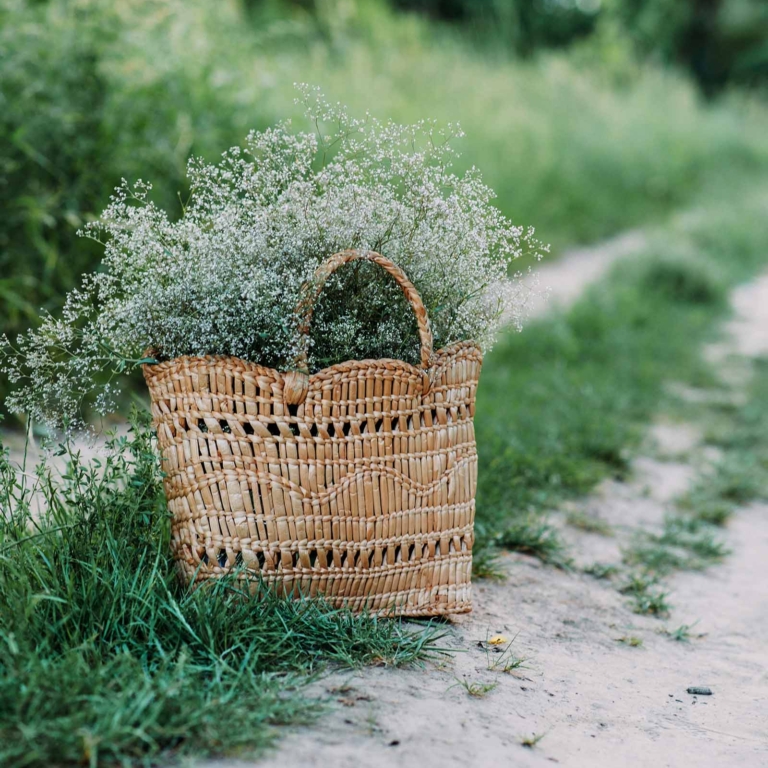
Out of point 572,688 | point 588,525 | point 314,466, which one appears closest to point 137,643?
point 314,466

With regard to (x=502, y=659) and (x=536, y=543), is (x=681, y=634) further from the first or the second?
(x=502, y=659)

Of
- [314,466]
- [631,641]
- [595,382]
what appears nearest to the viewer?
[314,466]

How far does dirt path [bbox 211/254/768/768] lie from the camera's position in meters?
1.76

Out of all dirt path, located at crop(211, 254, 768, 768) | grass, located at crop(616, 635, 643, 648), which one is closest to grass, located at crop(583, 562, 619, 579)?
dirt path, located at crop(211, 254, 768, 768)

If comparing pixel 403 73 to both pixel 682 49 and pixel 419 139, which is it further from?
pixel 682 49

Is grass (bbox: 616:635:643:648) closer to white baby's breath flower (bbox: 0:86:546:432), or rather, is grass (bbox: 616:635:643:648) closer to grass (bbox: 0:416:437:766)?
grass (bbox: 0:416:437:766)

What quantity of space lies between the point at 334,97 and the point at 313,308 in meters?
5.68

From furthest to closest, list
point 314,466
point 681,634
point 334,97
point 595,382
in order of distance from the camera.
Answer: point 334,97, point 595,382, point 681,634, point 314,466

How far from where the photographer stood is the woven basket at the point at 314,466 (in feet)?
6.91

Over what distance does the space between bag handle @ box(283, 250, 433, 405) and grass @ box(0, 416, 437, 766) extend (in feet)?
1.44

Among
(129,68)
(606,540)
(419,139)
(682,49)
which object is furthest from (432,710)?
(682,49)

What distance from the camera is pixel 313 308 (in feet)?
7.18

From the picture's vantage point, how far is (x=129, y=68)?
4855 millimetres

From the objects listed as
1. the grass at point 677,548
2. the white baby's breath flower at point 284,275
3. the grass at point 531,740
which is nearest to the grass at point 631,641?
the grass at point 677,548
